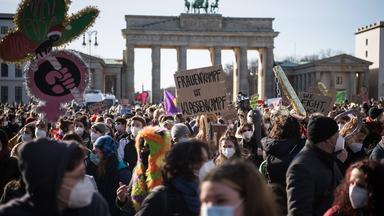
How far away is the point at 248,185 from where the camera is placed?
2.90m

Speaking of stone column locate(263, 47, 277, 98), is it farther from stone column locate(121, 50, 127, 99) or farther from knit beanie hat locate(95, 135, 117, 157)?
knit beanie hat locate(95, 135, 117, 157)

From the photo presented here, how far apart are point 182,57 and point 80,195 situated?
226ft

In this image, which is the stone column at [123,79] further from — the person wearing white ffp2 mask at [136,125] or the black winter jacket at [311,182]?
the black winter jacket at [311,182]

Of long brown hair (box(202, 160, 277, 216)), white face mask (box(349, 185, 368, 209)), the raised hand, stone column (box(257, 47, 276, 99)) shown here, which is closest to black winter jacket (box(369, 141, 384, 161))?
white face mask (box(349, 185, 368, 209))

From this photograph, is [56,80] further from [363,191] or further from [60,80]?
[363,191]

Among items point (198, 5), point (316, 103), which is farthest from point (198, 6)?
point (316, 103)

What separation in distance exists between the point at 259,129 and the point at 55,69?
14.0ft

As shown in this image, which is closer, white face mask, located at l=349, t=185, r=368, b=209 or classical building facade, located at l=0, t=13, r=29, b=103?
white face mask, located at l=349, t=185, r=368, b=209

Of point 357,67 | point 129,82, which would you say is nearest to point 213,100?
point 129,82

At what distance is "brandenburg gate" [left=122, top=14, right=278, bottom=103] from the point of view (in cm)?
7119

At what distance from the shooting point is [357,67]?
78000 mm

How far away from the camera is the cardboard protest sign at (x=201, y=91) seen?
10.4 m

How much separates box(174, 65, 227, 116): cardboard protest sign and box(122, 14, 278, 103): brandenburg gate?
5891cm

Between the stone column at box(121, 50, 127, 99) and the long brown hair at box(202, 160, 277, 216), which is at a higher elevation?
the stone column at box(121, 50, 127, 99)
